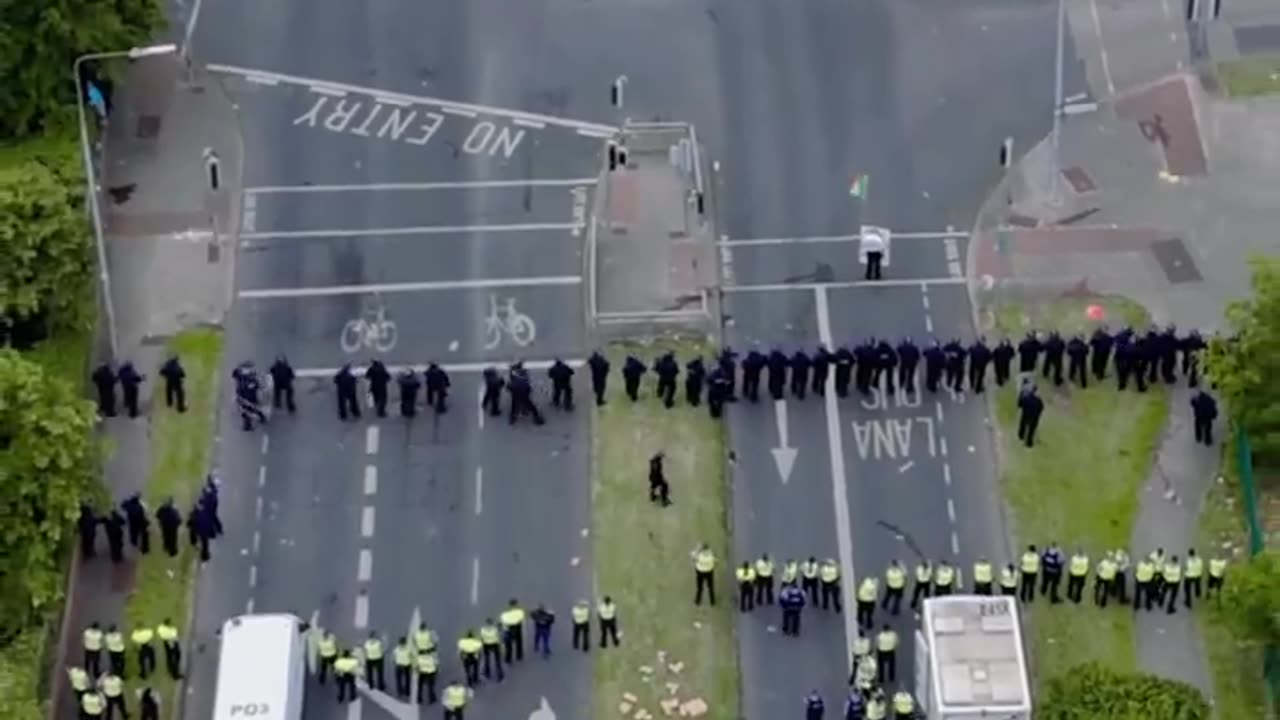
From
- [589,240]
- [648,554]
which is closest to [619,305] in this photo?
[589,240]

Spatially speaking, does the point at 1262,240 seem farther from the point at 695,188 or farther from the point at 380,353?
the point at 380,353

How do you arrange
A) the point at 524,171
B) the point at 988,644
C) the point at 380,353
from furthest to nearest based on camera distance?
the point at 524,171 → the point at 380,353 → the point at 988,644

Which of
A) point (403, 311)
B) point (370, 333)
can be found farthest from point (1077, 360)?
point (370, 333)

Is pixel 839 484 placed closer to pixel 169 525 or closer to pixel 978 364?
pixel 978 364

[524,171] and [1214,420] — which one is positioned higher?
[524,171]

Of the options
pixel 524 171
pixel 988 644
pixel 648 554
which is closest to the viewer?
pixel 988 644

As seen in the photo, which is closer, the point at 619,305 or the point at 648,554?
the point at 648,554

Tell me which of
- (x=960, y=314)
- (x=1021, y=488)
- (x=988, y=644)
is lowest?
(x=988, y=644)
